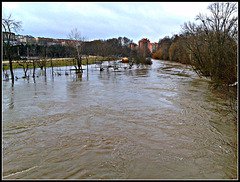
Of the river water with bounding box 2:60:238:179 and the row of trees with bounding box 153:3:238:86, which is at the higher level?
the row of trees with bounding box 153:3:238:86

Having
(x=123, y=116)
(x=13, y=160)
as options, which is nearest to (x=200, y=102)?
(x=123, y=116)

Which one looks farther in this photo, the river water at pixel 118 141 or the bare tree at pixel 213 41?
the bare tree at pixel 213 41

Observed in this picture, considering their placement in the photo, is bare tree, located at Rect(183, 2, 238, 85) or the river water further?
bare tree, located at Rect(183, 2, 238, 85)

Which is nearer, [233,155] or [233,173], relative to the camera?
[233,173]

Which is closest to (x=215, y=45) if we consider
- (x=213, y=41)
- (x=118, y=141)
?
(x=213, y=41)

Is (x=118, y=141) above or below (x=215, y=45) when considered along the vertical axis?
below

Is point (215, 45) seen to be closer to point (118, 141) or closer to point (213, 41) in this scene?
point (213, 41)

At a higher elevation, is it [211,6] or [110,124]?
[211,6]

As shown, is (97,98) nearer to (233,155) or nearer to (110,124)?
(110,124)

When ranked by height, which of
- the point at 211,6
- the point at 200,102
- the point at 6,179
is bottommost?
the point at 6,179

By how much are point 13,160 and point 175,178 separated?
3.54m

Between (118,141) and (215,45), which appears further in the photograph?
(215,45)

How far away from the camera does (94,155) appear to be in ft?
17.0

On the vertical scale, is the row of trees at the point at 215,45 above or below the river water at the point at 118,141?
above
